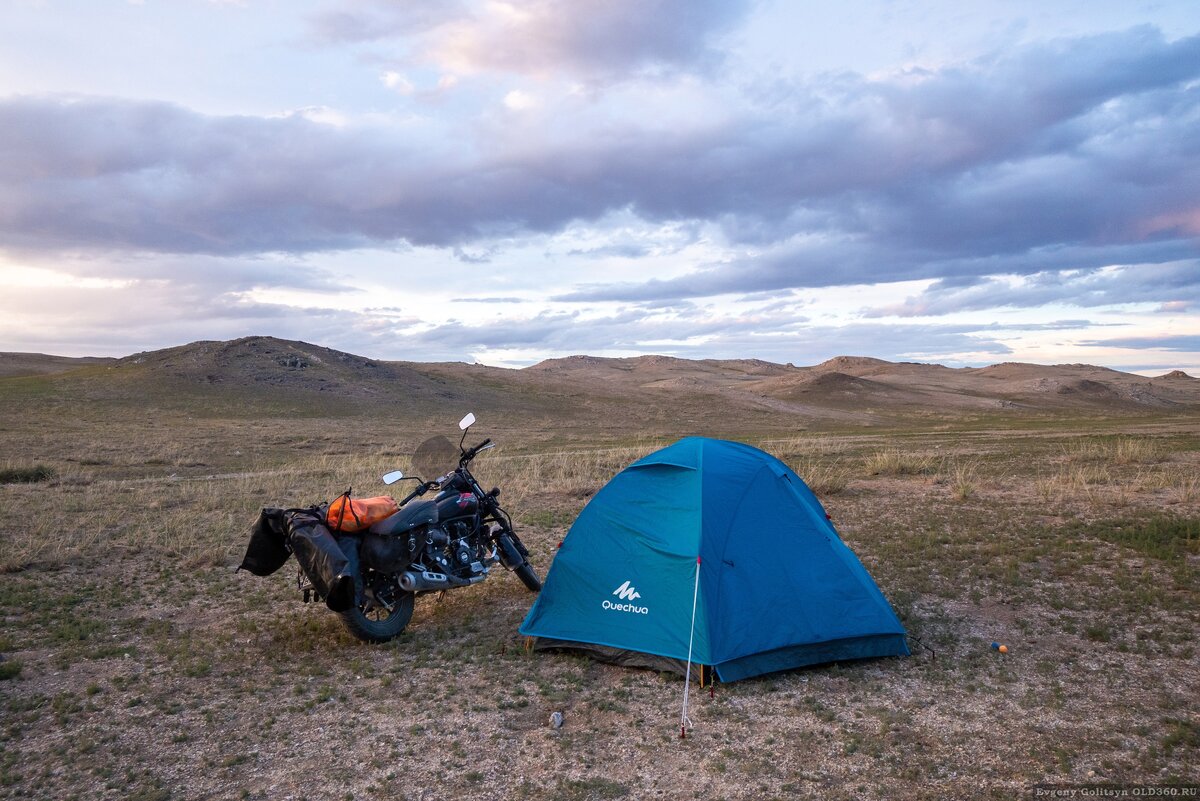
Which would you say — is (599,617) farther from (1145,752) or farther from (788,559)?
(1145,752)

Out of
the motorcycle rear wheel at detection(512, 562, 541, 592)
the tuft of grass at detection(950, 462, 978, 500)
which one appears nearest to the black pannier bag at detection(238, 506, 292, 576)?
the motorcycle rear wheel at detection(512, 562, 541, 592)

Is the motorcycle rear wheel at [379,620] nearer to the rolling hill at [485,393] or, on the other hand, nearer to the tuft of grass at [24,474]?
the tuft of grass at [24,474]

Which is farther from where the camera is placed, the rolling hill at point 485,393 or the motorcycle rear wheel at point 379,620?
the rolling hill at point 485,393

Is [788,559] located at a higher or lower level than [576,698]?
higher

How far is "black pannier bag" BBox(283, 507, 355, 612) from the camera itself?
6.54 m

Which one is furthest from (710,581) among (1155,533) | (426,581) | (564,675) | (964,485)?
(964,485)

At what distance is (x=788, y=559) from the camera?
6.97m

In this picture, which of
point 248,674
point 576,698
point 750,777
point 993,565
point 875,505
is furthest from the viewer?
point 875,505

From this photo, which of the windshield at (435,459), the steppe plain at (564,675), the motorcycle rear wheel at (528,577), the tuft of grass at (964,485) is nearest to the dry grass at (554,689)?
the steppe plain at (564,675)

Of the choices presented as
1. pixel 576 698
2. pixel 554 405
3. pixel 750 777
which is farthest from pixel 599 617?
pixel 554 405

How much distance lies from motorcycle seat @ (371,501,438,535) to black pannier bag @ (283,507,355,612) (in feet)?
1.54

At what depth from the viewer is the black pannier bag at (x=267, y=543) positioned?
6.83 metres

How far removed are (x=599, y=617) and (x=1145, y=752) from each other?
Answer: 3895mm

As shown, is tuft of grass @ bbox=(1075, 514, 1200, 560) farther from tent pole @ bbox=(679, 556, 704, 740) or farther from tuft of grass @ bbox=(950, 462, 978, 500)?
tent pole @ bbox=(679, 556, 704, 740)
